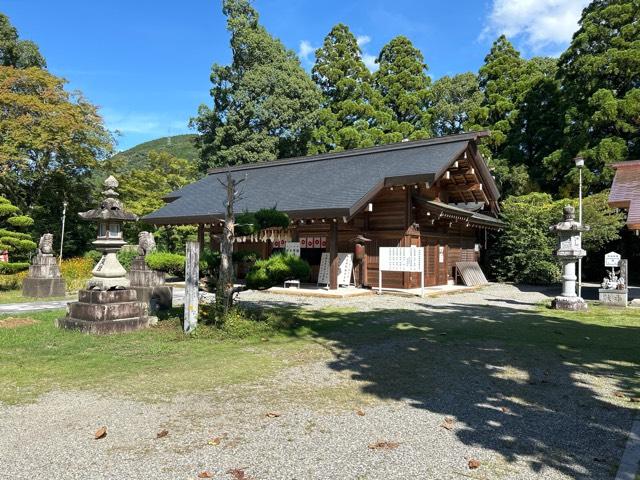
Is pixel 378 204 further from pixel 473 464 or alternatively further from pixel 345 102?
pixel 345 102

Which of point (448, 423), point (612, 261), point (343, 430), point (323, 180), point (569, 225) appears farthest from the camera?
point (323, 180)

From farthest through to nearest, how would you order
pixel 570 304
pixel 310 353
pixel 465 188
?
pixel 465 188, pixel 570 304, pixel 310 353

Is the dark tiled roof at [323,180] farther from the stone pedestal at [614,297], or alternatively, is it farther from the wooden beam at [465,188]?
the stone pedestal at [614,297]

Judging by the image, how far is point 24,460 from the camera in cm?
288

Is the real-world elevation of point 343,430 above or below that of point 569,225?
below

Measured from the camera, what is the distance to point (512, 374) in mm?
5125

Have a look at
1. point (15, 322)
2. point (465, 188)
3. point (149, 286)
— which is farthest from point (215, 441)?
point (465, 188)

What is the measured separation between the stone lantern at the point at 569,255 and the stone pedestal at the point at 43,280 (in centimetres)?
1331

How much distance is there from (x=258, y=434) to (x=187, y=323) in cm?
423

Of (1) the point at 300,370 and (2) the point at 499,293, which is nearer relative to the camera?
(1) the point at 300,370

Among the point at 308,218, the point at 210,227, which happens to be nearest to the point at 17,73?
the point at 210,227

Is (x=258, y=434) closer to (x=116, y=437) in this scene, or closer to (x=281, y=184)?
(x=116, y=437)

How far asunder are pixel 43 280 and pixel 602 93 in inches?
917

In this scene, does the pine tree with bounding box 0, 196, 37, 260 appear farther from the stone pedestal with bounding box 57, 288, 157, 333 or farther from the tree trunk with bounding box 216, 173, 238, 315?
the tree trunk with bounding box 216, 173, 238, 315
